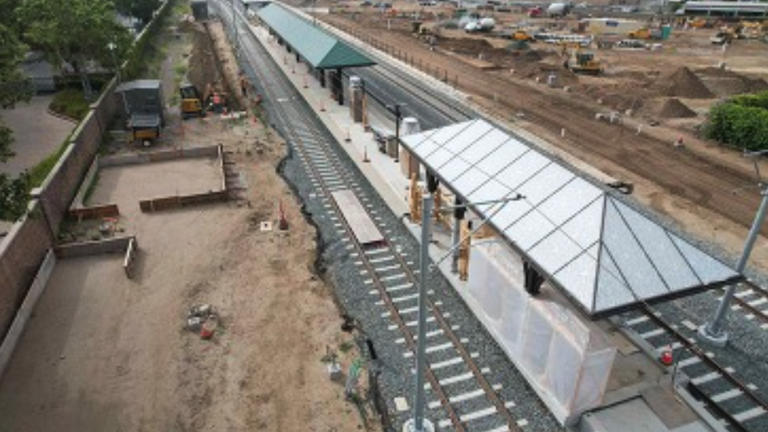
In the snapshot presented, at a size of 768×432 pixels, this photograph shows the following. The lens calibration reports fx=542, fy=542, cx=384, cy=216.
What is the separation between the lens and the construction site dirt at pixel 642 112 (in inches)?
1185

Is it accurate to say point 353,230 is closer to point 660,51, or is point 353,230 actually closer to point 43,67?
point 43,67

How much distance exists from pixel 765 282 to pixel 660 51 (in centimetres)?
6780

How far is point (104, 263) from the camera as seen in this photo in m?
24.5

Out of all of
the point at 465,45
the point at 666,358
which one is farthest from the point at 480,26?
the point at 666,358

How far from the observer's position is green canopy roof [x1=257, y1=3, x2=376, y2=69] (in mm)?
43531

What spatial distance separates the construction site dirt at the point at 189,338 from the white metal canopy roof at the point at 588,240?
7.28m

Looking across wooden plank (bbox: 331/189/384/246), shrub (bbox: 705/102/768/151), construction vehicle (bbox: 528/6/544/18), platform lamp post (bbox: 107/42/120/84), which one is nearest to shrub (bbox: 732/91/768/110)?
shrub (bbox: 705/102/768/151)

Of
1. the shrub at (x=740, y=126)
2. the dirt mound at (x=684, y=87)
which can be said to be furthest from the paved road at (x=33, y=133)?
the dirt mound at (x=684, y=87)

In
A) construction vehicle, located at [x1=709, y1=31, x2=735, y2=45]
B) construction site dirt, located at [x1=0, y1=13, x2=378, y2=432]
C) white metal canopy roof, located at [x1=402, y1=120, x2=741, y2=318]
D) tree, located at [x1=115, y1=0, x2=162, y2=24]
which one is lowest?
construction site dirt, located at [x1=0, y1=13, x2=378, y2=432]

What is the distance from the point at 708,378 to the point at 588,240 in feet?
24.3

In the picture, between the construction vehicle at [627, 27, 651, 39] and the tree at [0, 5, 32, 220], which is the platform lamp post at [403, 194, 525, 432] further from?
the construction vehicle at [627, 27, 651, 39]

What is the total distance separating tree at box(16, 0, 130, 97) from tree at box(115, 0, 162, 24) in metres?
34.6

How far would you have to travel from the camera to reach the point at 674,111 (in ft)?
147

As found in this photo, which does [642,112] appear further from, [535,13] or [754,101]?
[535,13]
